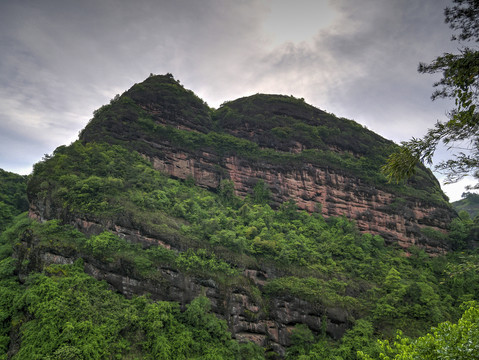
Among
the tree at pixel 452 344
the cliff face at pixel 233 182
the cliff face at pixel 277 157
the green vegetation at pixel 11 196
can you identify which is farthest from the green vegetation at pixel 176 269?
the tree at pixel 452 344

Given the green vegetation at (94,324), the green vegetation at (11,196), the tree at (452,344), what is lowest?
the green vegetation at (94,324)

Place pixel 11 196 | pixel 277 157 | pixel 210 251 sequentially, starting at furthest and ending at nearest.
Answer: pixel 277 157, pixel 11 196, pixel 210 251

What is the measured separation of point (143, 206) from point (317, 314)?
18036mm

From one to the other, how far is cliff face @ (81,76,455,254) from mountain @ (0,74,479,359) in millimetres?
216

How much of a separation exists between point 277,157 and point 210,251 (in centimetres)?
2216

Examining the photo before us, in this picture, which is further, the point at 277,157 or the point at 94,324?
the point at 277,157

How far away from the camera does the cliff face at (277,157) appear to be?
1423 inches

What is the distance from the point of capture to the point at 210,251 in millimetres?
22719

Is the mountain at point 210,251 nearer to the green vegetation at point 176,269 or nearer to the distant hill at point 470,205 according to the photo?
the green vegetation at point 176,269

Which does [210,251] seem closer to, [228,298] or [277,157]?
[228,298]

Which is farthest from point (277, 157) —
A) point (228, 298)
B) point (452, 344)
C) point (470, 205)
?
point (470, 205)

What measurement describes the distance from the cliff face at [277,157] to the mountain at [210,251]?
22 cm

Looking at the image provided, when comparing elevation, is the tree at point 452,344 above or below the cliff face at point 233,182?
below

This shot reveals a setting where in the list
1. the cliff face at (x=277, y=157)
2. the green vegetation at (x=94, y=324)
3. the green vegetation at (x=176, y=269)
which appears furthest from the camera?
the cliff face at (x=277, y=157)
